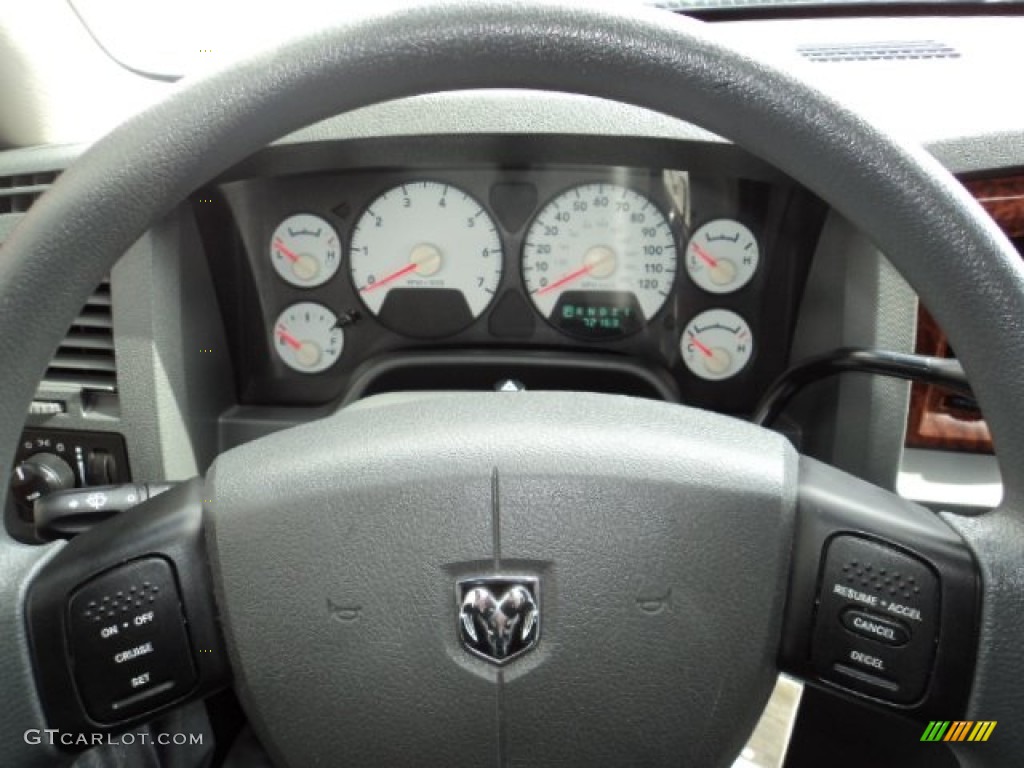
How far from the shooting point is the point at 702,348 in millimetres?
1280

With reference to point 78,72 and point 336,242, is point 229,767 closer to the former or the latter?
point 336,242

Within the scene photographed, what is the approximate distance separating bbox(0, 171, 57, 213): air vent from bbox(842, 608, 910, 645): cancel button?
3.39ft

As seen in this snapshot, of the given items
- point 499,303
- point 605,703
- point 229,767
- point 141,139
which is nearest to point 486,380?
point 499,303

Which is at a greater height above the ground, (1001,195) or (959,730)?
(1001,195)

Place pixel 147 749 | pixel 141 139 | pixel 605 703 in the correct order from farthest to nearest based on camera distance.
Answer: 1. pixel 147 749
2. pixel 605 703
3. pixel 141 139

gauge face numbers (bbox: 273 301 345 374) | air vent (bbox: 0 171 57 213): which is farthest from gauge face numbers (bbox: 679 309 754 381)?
air vent (bbox: 0 171 57 213)

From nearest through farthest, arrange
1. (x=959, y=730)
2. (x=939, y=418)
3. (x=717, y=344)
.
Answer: (x=959, y=730)
(x=939, y=418)
(x=717, y=344)

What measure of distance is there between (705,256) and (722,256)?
0.9 inches

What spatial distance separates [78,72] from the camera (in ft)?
4.33

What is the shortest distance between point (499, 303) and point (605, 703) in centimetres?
73

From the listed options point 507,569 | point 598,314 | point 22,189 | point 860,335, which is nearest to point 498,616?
point 507,569

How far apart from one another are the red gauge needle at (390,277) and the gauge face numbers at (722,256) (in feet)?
1.22

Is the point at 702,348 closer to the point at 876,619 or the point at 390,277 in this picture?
the point at 390,277

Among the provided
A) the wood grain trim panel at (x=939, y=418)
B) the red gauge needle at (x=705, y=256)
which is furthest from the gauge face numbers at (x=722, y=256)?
the wood grain trim panel at (x=939, y=418)
